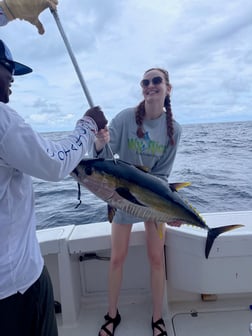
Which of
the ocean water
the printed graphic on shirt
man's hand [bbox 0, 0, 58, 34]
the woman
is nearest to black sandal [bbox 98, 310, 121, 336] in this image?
the woman

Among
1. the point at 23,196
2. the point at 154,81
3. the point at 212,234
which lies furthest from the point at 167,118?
the point at 23,196

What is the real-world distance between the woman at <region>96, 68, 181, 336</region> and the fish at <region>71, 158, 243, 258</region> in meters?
0.55

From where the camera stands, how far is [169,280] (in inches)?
105

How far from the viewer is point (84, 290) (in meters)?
2.89

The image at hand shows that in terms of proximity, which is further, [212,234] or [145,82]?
[145,82]

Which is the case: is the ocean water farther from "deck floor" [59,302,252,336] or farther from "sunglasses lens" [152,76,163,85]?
"deck floor" [59,302,252,336]

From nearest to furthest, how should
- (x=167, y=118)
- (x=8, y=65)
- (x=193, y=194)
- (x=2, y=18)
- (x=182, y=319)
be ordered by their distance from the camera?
(x=8, y=65)
(x=2, y=18)
(x=167, y=118)
(x=182, y=319)
(x=193, y=194)

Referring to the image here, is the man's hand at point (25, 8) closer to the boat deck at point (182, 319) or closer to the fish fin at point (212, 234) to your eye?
the fish fin at point (212, 234)

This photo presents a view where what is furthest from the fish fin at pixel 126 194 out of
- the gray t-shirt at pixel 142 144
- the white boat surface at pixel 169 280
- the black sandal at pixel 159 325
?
the black sandal at pixel 159 325

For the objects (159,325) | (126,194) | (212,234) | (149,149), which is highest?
(149,149)

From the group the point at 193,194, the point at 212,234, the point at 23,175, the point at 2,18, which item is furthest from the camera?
the point at 193,194

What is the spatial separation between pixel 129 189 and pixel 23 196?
550 mm

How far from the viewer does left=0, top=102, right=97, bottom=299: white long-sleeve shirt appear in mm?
1140

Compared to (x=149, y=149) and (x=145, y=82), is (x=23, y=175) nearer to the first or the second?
(x=149, y=149)
